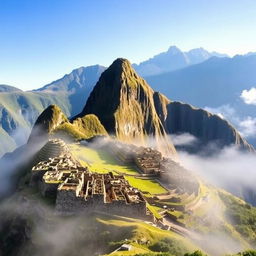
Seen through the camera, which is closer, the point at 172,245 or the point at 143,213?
the point at 172,245

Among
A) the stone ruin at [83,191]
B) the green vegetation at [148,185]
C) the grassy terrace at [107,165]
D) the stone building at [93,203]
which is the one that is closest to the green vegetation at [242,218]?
the green vegetation at [148,185]

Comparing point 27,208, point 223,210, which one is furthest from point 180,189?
point 27,208

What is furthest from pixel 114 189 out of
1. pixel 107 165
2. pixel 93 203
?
pixel 107 165

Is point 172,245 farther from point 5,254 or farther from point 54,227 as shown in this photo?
point 5,254

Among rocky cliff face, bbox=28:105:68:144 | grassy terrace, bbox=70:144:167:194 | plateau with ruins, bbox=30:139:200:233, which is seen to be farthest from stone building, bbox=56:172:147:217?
rocky cliff face, bbox=28:105:68:144

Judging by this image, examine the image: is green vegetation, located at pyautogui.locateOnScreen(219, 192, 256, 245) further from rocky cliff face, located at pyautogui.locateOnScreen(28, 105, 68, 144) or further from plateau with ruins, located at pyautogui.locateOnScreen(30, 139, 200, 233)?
rocky cliff face, located at pyautogui.locateOnScreen(28, 105, 68, 144)

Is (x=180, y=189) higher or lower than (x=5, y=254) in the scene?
lower

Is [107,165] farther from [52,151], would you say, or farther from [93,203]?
[93,203]

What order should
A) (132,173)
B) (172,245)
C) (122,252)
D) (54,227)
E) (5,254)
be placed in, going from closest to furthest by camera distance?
1. (122,252)
2. (172,245)
3. (54,227)
4. (5,254)
5. (132,173)
